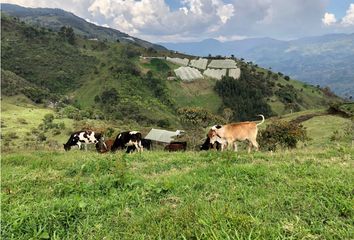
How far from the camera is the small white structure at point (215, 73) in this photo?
172875mm

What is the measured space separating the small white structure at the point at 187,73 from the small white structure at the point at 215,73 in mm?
4610

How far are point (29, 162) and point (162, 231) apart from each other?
30.1 ft

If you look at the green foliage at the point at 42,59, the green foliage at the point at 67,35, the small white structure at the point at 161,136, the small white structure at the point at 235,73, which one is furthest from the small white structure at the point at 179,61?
the small white structure at the point at 161,136

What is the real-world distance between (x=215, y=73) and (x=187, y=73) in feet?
49.5

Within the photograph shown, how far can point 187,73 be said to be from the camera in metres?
170

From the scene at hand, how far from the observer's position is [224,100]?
153 metres

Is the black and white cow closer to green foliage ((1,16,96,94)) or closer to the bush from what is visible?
the bush

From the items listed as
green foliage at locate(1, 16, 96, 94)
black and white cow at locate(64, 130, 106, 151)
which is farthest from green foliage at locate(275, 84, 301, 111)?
black and white cow at locate(64, 130, 106, 151)

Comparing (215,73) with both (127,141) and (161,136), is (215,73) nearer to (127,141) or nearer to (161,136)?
(161,136)

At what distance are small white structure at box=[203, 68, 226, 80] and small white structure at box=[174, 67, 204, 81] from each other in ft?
15.1

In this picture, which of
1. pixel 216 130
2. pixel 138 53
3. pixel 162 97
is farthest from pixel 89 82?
pixel 216 130

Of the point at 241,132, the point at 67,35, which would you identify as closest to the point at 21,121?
the point at 241,132

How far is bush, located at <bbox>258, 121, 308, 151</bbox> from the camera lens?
3969 centimetres

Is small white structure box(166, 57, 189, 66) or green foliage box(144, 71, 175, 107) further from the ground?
small white structure box(166, 57, 189, 66)
